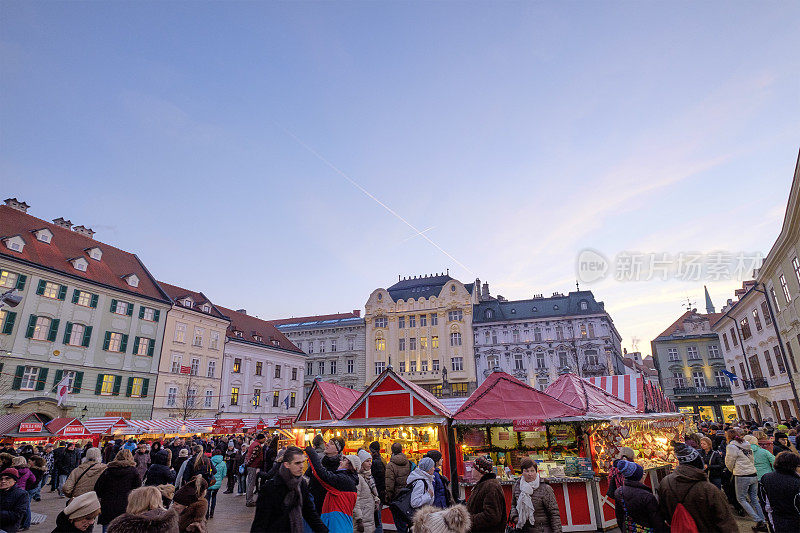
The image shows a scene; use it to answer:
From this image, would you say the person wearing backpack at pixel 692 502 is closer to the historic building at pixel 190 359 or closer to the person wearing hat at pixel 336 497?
the person wearing hat at pixel 336 497

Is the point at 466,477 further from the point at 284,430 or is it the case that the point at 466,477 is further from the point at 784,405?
the point at 784,405

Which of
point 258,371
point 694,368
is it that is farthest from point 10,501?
point 694,368

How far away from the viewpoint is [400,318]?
54656 millimetres

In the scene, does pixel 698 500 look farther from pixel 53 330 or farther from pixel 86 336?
pixel 86 336

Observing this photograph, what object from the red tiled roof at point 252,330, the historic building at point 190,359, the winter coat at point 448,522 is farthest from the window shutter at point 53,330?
the winter coat at point 448,522

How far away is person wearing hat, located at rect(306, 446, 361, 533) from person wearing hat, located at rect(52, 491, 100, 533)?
7.60ft

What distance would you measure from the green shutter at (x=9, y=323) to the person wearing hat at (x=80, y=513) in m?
30.5

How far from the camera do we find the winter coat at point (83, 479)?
7742mm

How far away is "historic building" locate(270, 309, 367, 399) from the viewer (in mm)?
54062

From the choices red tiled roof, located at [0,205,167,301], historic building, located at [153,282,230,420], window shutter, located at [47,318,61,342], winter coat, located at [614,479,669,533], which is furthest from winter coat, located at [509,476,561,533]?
historic building, located at [153,282,230,420]

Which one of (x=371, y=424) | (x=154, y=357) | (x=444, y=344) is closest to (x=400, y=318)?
(x=444, y=344)

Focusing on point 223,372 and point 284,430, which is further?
point 223,372

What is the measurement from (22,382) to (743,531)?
35.3 meters

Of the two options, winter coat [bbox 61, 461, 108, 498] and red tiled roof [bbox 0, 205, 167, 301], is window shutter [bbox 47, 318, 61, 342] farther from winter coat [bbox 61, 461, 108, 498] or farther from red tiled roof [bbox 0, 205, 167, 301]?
winter coat [bbox 61, 461, 108, 498]
